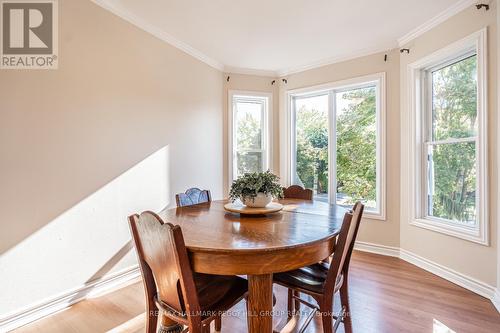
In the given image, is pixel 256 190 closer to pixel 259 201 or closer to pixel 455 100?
pixel 259 201

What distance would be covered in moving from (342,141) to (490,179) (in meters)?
1.72

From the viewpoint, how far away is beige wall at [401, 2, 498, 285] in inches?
87.7

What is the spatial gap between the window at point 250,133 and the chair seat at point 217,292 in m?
2.63

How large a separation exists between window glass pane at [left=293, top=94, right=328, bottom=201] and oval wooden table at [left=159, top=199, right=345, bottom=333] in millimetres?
2345

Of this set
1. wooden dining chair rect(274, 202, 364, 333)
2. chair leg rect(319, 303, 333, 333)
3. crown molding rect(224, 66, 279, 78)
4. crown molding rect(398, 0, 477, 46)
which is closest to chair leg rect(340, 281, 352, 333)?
wooden dining chair rect(274, 202, 364, 333)

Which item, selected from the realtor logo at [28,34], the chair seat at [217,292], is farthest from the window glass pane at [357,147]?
the realtor logo at [28,34]

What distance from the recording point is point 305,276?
61.1 inches

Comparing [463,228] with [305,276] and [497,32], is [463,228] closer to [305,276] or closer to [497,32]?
[497,32]

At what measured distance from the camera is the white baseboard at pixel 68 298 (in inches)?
71.4

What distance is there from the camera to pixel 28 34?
6.52 feet

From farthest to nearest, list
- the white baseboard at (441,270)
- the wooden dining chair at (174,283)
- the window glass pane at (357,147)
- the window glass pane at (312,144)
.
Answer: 1. the window glass pane at (312,144)
2. the window glass pane at (357,147)
3. the white baseboard at (441,270)
4. the wooden dining chair at (174,283)

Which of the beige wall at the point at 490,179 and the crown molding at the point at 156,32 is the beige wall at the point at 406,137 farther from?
the crown molding at the point at 156,32

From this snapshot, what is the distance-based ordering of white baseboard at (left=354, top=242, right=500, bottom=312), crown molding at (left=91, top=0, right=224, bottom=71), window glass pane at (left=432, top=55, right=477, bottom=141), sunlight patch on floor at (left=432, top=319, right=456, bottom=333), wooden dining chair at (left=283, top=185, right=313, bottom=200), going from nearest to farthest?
sunlight patch on floor at (left=432, top=319, right=456, bottom=333), white baseboard at (left=354, top=242, right=500, bottom=312), crown molding at (left=91, top=0, right=224, bottom=71), window glass pane at (left=432, top=55, right=477, bottom=141), wooden dining chair at (left=283, top=185, right=313, bottom=200)

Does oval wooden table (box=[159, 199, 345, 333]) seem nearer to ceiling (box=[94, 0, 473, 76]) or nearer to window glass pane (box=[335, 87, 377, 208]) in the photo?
ceiling (box=[94, 0, 473, 76])
